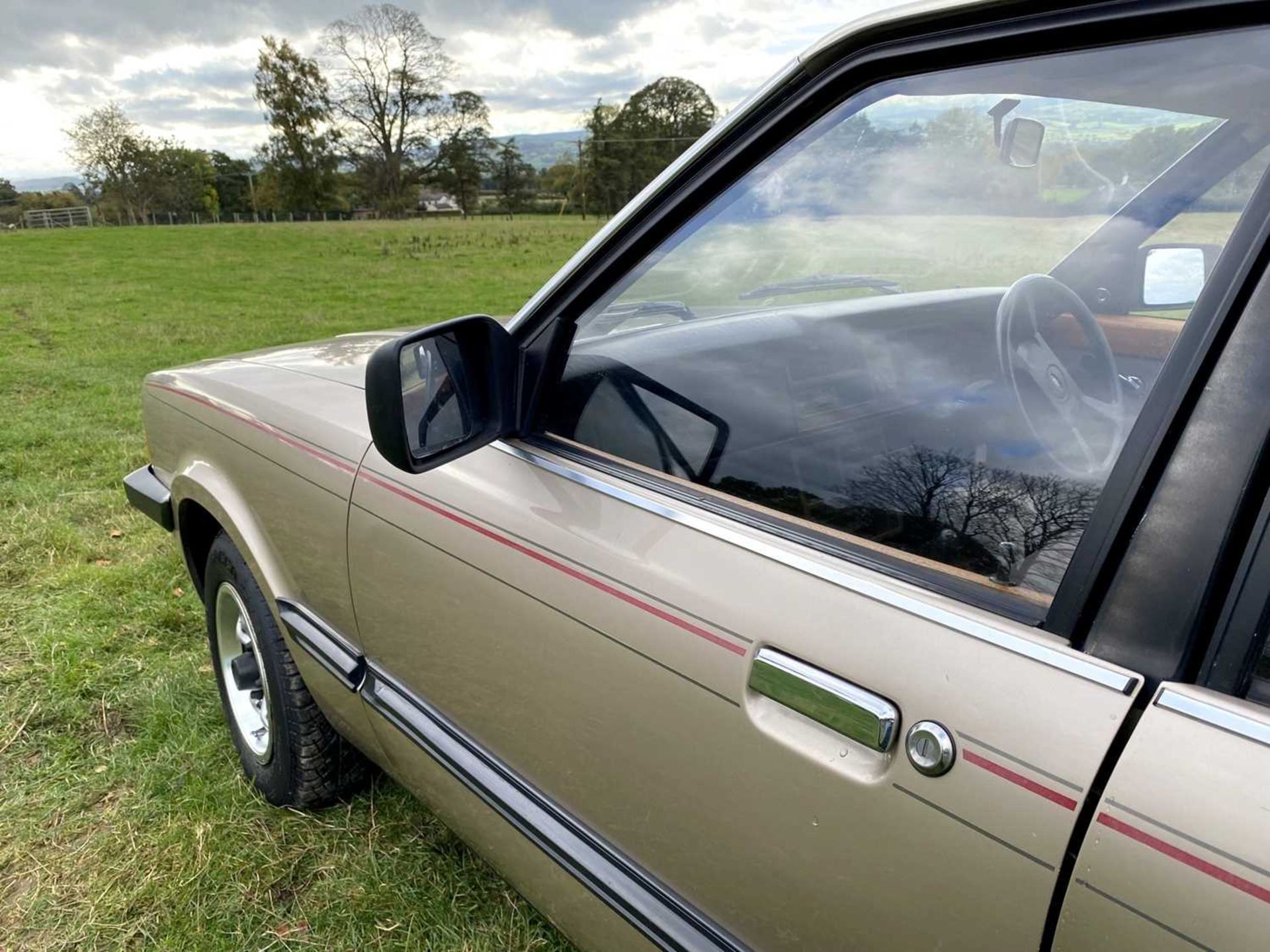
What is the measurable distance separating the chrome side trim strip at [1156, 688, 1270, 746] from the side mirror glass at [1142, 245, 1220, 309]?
0.41 metres

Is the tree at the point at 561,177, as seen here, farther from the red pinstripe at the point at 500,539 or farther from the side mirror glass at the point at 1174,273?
the side mirror glass at the point at 1174,273

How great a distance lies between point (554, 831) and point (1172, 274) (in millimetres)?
1239

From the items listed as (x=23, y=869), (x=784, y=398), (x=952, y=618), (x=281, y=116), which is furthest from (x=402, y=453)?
(x=281, y=116)

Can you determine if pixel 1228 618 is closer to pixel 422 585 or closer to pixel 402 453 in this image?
pixel 402 453

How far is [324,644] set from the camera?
2000 mm

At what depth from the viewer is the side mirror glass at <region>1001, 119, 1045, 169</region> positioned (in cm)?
117

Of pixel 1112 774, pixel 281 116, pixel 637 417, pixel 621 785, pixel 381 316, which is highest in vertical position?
pixel 281 116

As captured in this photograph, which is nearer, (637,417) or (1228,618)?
(1228,618)

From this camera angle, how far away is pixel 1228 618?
2.68 ft

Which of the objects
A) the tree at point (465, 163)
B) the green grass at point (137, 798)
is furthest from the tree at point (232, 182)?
the green grass at point (137, 798)

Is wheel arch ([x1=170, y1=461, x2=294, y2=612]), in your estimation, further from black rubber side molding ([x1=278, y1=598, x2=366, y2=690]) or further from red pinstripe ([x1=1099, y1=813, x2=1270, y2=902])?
red pinstripe ([x1=1099, y1=813, x2=1270, y2=902])

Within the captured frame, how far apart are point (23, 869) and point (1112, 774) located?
2.56m

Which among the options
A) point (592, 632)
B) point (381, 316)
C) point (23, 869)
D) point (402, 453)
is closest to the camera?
point (592, 632)

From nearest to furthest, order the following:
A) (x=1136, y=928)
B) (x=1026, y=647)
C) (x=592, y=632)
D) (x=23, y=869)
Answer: (x=1136, y=928) < (x=1026, y=647) < (x=592, y=632) < (x=23, y=869)
